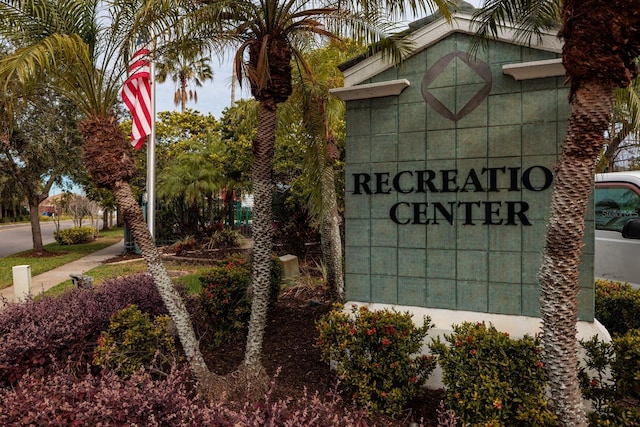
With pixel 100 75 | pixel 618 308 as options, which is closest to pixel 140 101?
pixel 100 75

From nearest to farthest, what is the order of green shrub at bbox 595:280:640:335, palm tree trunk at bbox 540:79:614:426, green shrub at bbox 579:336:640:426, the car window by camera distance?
1. palm tree trunk at bbox 540:79:614:426
2. green shrub at bbox 579:336:640:426
3. green shrub at bbox 595:280:640:335
4. the car window

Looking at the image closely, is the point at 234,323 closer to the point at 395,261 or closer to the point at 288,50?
the point at 395,261

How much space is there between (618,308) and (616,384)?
7.78 feet

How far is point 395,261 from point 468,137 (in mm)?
1579

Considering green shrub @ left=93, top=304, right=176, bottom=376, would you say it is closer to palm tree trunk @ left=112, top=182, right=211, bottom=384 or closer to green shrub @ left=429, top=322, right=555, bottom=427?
palm tree trunk @ left=112, top=182, right=211, bottom=384

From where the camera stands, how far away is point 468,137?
4.55 m

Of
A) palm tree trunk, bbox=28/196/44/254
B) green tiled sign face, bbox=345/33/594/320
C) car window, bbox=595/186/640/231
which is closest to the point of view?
green tiled sign face, bbox=345/33/594/320

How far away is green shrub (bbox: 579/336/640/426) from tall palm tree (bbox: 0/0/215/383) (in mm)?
3369

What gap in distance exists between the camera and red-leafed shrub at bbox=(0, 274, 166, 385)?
4441mm

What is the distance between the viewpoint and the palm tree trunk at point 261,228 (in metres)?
4.24

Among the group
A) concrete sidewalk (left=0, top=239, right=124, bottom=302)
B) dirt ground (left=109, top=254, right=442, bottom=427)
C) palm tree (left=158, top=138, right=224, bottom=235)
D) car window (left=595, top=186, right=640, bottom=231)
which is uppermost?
palm tree (left=158, top=138, right=224, bottom=235)

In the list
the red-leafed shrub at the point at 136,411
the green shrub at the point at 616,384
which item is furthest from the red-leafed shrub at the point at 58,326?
the green shrub at the point at 616,384

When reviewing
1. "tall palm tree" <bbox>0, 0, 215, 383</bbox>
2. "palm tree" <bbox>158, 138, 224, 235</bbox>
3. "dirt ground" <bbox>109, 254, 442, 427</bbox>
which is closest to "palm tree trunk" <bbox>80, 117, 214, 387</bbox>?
"tall palm tree" <bbox>0, 0, 215, 383</bbox>

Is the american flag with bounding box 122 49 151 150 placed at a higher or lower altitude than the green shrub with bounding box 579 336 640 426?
higher
